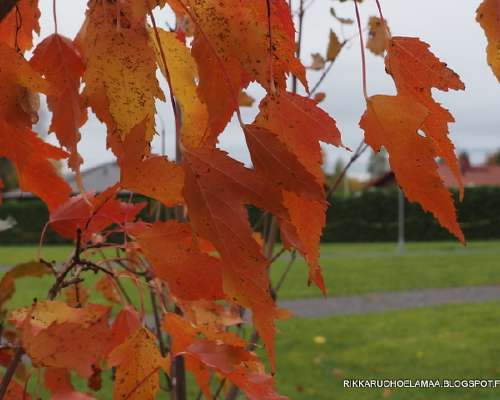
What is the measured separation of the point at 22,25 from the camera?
19.5 inches

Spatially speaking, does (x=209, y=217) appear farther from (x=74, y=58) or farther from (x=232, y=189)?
(x=74, y=58)

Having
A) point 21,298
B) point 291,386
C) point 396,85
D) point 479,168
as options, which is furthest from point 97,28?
point 479,168

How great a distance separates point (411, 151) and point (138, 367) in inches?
10.7

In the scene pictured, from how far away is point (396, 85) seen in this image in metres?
0.39

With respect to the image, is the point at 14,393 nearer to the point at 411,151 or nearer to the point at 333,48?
the point at 411,151

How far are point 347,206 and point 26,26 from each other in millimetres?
20184

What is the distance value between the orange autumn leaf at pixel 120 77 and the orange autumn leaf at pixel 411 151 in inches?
4.6

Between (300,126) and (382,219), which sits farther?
(382,219)

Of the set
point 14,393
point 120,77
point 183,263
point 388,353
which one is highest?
point 120,77

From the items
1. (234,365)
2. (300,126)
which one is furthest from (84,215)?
(300,126)

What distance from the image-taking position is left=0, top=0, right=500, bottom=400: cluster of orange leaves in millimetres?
345

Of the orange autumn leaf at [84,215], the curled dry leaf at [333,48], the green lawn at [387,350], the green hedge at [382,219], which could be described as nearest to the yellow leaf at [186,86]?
the orange autumn leaf at [84,215]

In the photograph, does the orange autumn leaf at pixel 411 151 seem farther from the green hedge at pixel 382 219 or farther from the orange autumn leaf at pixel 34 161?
the green hedge at pixel 382 219

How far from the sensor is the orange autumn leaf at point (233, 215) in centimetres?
34
